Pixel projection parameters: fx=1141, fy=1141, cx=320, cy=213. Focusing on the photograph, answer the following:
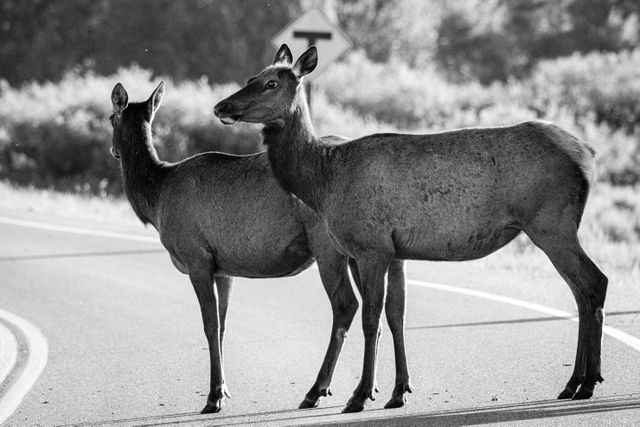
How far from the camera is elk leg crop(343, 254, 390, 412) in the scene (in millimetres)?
7305

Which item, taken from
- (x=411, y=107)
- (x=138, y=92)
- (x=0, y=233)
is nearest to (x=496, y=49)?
(x=411, y=107)

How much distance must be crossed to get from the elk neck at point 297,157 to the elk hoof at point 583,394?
6.79 ft

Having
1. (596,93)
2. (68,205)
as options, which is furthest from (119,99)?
(596,93)

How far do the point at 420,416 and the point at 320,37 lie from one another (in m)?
11.8

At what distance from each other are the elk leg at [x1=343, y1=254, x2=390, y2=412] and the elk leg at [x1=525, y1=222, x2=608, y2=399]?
1.00m

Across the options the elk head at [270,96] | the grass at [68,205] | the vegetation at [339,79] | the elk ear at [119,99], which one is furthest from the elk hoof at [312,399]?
the grass at [68,205]

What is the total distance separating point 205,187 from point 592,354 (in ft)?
9.50

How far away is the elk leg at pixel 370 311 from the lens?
7.30 m

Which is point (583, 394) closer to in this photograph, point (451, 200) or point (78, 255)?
point (451, 200)

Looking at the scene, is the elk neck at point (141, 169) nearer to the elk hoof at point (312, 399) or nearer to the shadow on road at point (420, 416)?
the shadow on road at point (420, 416)

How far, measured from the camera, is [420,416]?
23.5 feet

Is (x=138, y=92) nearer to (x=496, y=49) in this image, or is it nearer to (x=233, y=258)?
(x=233, y=258)

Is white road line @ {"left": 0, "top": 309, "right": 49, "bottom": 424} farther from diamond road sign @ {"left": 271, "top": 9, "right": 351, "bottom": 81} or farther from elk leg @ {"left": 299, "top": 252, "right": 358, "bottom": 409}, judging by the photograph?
diamond road sign @ {"left": 271, "top": 9, "right": 351, "bottom": 81}

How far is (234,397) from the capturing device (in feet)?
26.2
